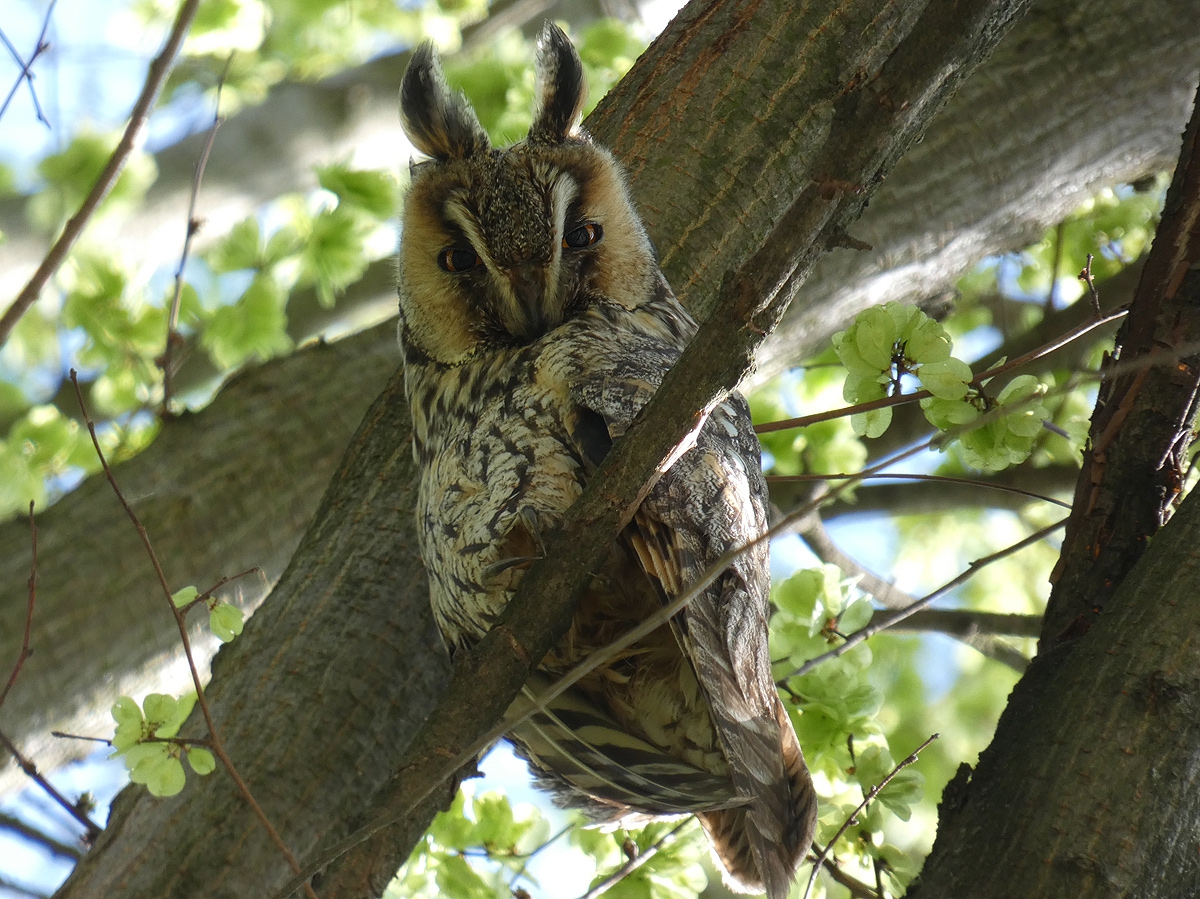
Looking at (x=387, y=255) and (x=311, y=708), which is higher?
(x=387, y=255)

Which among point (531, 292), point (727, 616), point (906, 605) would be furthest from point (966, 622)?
point (531, 292)

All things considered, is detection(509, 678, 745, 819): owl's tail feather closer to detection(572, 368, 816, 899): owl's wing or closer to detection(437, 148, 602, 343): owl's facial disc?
detection(572, 368, 816, 899): owl's wing

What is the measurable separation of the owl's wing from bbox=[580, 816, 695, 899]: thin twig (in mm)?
280

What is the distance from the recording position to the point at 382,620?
1.93m

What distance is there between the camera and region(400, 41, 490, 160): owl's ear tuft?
212 cm

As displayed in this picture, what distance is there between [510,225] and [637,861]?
1.07 meters

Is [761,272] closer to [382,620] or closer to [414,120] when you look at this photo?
[382,620]

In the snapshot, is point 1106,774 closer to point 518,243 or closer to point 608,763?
point 608,763

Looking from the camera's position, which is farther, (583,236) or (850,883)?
(583,236)

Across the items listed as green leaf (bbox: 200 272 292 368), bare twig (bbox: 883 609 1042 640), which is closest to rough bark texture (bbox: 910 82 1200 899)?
bare twig (bbox: 883 609 1042 640)

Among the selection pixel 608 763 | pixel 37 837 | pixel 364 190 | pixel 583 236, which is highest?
pixel 364 190

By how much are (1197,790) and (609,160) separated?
4.59 ft

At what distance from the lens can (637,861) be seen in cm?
177

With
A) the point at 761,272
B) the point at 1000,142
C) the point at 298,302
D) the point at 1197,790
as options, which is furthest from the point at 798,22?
the point at 298,302
